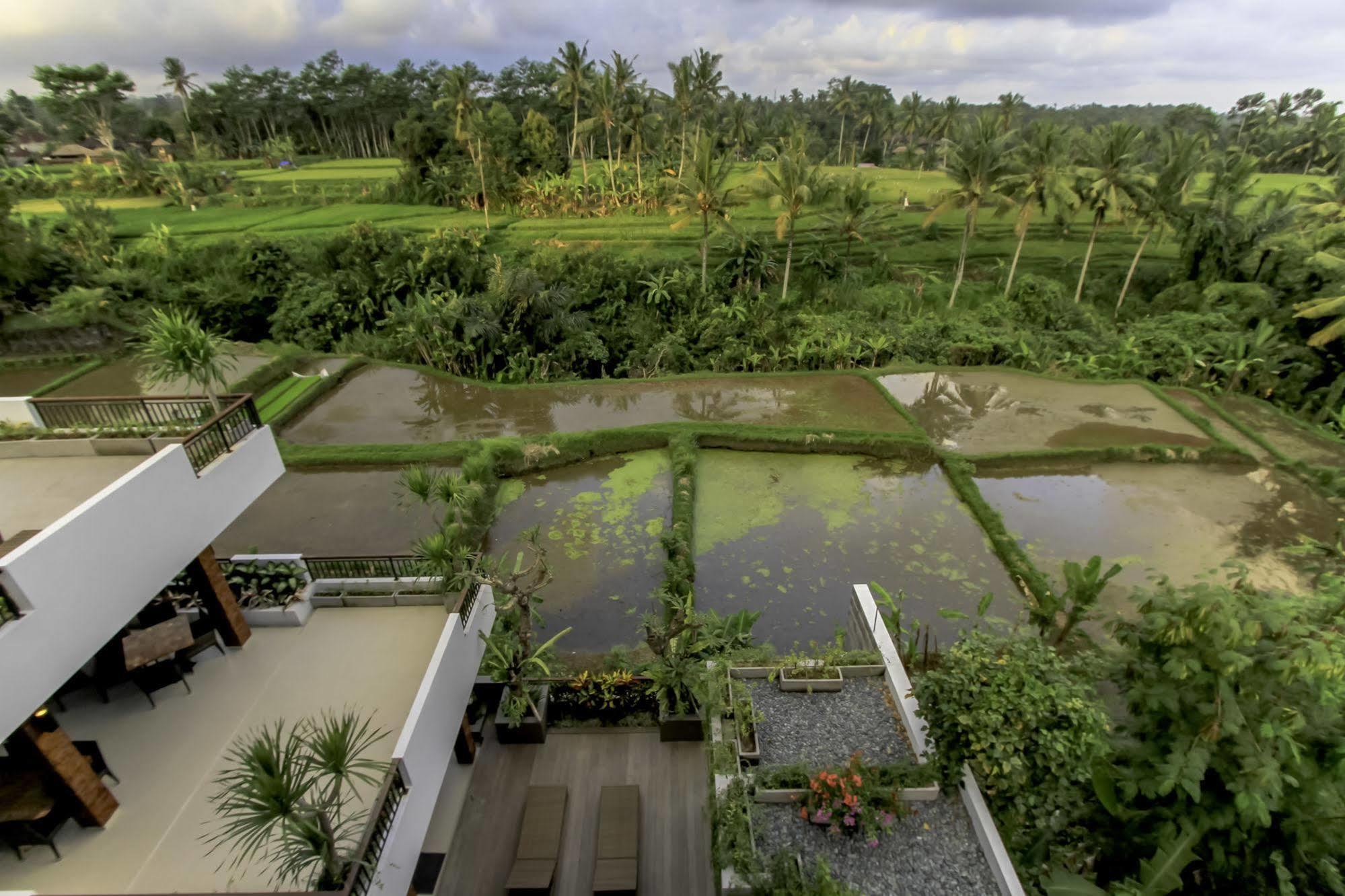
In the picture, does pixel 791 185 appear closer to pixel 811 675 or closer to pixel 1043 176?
pixel 1043 176

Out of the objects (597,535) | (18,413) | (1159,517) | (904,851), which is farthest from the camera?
(1159,517)

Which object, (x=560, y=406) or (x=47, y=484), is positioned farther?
(x=560, y=406)

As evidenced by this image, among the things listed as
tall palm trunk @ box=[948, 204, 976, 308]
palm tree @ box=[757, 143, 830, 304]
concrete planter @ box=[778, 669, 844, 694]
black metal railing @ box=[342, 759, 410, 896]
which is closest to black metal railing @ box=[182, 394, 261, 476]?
black metal railing @ box=[342, 759, 410, 896]

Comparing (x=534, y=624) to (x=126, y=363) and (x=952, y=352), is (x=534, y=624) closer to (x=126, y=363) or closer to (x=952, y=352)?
(x=952, y=352)

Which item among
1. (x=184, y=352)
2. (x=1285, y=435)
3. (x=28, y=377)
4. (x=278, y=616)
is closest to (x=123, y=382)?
(x=28, y=377)

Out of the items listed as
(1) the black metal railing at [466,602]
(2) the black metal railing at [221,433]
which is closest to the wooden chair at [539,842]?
(1) the black metal railing at [466,602]

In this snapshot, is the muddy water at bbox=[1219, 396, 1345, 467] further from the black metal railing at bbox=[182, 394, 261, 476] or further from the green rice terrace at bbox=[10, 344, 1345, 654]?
the black metal railing at bbox=[182, 394, 261, 476]
